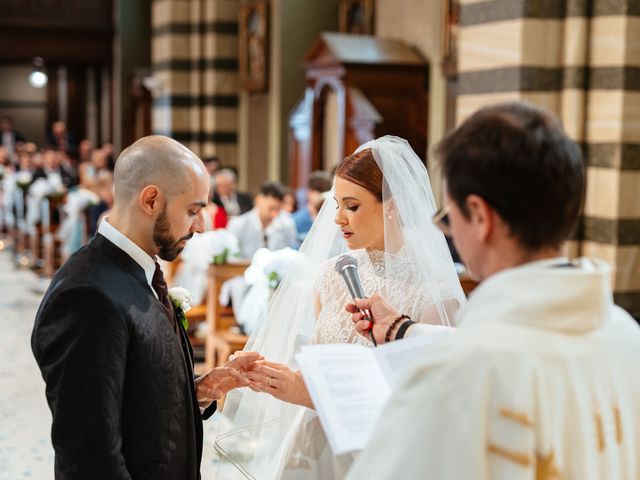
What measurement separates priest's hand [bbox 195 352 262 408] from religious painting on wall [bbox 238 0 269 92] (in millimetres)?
10059

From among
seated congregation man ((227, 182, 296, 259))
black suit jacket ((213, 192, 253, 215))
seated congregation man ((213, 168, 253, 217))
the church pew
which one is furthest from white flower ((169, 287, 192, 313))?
the church pew

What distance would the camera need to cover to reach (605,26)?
18.2ft

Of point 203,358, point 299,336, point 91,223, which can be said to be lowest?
point 203,358

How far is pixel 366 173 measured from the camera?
113 inches

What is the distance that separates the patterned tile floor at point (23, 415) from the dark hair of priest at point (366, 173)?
1.03 meters

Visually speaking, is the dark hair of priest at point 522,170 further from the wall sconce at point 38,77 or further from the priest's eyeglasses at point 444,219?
the wall sconce at point 38,77

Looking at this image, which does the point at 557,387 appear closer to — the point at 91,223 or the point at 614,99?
the point at 614,99

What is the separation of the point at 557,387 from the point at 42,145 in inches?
886

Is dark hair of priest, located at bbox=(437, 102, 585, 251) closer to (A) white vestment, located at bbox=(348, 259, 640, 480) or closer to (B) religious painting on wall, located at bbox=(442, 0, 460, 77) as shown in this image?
→ (A) white vestment, located at bbox=(348, 259, 640, 480)

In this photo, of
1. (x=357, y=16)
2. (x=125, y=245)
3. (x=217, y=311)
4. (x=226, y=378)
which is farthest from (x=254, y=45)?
(x=125, y=245)

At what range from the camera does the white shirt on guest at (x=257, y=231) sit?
7.92 m

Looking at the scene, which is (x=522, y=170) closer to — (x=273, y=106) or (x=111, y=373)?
(x=111, y=373)

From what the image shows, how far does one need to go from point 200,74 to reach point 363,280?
10.6 meters

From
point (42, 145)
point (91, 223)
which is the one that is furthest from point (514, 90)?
point (42, 145)
